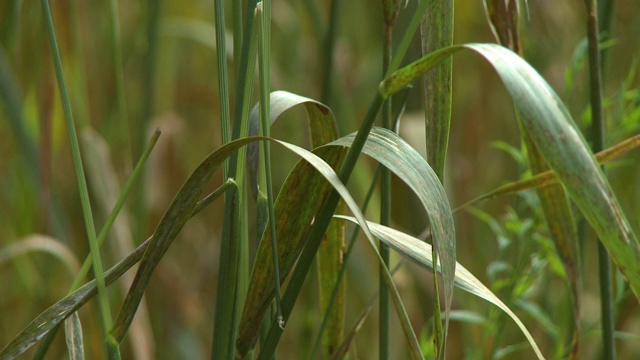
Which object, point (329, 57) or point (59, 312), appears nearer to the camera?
point (59, 312)

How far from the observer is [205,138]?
1450 millimetres

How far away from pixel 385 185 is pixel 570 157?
190 mm

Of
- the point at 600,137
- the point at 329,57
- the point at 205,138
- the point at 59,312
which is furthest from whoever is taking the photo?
the point at 205,138

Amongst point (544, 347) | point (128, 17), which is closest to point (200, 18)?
point (128, 17)

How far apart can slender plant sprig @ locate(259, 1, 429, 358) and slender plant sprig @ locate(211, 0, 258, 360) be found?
2 centimetres

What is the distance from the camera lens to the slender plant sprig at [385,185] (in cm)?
41

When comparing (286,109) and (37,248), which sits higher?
(286,109)

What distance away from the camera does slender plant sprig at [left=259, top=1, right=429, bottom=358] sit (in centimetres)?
33

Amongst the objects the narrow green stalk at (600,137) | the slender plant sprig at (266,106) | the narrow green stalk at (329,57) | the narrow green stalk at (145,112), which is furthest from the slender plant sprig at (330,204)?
the narrow green stalk at (145,112)

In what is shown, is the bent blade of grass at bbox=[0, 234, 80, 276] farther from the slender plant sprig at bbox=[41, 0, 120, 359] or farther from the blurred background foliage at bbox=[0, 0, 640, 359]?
the slender plant sprig at bbox=[41, 0, 120, 359]

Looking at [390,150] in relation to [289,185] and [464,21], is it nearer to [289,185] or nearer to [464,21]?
[289,185]

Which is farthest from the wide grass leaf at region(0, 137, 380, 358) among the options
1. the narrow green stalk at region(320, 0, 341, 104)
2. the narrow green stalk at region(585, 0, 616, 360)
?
the narrow green stalk at region(320, 0, 341, 104)

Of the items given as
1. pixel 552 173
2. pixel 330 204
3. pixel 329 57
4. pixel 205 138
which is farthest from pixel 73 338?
pixel 205 138

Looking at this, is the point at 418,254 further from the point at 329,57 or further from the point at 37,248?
the point at 37,248
